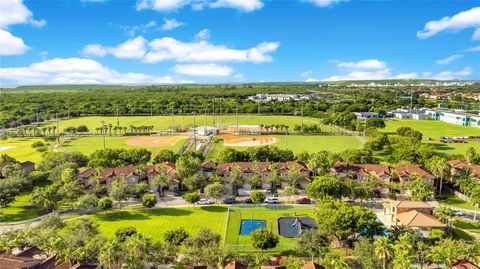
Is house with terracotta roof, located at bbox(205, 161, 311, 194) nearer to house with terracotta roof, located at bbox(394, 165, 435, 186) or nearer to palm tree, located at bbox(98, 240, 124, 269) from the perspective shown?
house with terracotta roof, located at bbox(394, 165, 435, 186)

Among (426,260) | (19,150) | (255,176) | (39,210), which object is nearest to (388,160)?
(255,176)

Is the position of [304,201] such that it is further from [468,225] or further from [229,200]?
[468,225]

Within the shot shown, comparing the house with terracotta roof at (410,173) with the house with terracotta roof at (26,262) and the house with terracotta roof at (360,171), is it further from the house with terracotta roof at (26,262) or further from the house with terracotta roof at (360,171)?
the house with terracotta roof at (26,262)

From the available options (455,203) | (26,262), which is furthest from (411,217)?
(26,262)

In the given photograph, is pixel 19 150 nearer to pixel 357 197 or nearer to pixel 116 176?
pixel 116 176

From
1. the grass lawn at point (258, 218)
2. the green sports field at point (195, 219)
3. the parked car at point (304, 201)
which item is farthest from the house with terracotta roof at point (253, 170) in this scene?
the green sports field at point (195, 219)

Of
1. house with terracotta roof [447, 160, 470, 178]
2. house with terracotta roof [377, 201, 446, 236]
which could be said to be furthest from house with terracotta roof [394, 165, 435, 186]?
house with terracotta roof [377, 201, 446, 236]
